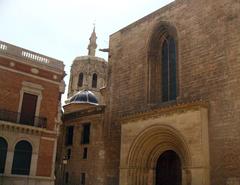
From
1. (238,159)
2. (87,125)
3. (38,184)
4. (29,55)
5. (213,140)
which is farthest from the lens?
(87,125)

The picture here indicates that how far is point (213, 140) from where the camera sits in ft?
45.2

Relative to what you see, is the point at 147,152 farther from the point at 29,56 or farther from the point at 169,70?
the point at 29,56

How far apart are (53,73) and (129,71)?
15.6ft

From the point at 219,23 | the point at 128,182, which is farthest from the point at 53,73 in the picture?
the point at 219,23

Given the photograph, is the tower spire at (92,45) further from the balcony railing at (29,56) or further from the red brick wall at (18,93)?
the red brick wall at (18,93)

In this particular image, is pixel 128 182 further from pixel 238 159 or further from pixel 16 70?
pixel 16 70

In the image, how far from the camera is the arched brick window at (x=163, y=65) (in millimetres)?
17284

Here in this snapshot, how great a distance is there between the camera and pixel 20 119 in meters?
18.2

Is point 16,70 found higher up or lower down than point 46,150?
higher up

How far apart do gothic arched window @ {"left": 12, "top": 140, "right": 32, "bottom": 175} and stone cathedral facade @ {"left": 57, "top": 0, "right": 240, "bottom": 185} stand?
402 cm

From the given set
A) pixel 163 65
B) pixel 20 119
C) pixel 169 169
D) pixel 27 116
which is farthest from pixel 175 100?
pixel 20 119

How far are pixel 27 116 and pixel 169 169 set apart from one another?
8.19 m

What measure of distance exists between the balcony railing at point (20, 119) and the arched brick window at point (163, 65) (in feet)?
20.5

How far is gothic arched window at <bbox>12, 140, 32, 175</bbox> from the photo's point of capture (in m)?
17.5
